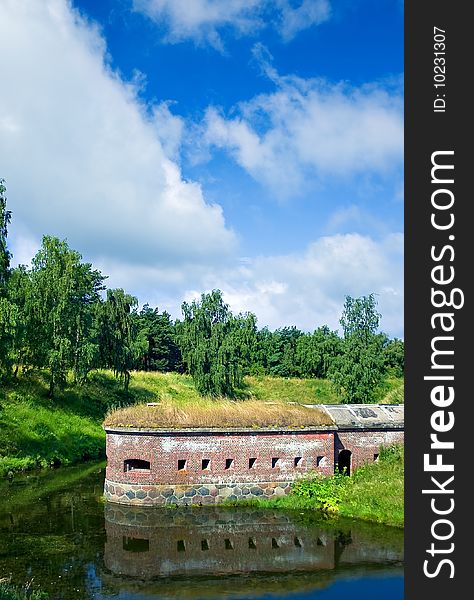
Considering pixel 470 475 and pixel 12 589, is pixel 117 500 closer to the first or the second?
pixel 12 589

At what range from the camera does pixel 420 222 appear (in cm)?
923

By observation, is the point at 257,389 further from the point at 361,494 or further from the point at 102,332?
the point at 361,494

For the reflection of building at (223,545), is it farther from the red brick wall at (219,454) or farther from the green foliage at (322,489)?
the green foliage at (322,489)

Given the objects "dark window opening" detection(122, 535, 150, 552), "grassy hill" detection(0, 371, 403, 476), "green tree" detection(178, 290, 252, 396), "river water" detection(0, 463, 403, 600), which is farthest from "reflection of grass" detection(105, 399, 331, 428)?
"green tree" detection(178, 290, 252, 396)

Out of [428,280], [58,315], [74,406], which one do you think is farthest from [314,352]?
[428,280]

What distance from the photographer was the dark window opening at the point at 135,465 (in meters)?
21.1

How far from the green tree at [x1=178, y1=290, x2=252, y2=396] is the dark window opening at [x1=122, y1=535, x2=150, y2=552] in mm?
27371

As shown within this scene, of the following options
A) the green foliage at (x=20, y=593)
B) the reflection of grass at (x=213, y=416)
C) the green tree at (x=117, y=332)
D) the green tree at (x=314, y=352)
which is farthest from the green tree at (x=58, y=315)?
the green tree at (x=314, y=352)

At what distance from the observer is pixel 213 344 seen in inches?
1775

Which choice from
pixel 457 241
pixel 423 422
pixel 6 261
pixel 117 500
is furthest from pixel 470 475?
pixel 6 261

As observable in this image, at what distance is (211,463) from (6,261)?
56.4 feet

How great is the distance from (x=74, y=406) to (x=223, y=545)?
984 inches

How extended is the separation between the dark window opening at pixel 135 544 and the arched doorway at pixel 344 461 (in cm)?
889

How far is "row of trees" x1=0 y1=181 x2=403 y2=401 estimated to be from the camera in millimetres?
36000
